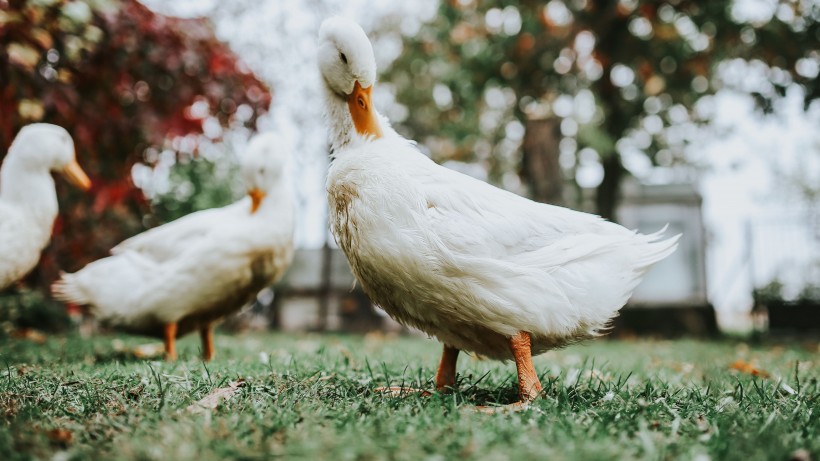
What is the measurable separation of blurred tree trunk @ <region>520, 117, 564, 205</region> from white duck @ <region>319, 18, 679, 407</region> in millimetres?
6887

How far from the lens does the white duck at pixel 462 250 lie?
256 cm

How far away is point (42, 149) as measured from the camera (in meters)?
4.39

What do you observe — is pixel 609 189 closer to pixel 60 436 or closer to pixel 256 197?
pixel 256 197

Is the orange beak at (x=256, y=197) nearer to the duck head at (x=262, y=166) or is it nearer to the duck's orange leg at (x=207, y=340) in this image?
the duck head at (x=262, y=166)

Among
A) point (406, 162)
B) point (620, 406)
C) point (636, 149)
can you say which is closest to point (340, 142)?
point (406, 162)

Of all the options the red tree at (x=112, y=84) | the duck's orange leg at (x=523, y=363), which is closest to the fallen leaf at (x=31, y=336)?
the red tree at (x=112, y=84)

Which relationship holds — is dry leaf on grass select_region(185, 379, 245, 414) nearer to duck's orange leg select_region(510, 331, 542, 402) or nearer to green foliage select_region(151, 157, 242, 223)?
duck's orange leg select_region(510, 331, 542, 402)

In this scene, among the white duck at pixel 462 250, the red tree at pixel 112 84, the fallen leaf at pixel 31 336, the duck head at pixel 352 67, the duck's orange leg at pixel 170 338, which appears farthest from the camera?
the fallen leaf at pixel 31 336

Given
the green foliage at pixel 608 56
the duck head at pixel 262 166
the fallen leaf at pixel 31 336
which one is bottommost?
the fallen leaf at pixel 31 336

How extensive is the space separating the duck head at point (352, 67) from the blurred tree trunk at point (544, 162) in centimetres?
699

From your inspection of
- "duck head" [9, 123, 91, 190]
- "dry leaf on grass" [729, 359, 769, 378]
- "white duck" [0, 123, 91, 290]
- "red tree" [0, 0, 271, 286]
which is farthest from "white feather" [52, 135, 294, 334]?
"dry leaf on grass" [729, 359, 769, 378]

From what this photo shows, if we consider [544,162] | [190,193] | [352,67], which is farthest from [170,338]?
[190,193]

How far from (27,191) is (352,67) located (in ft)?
9.06

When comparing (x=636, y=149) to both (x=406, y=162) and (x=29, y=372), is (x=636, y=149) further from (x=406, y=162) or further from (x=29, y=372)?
(x=29, y=372)
